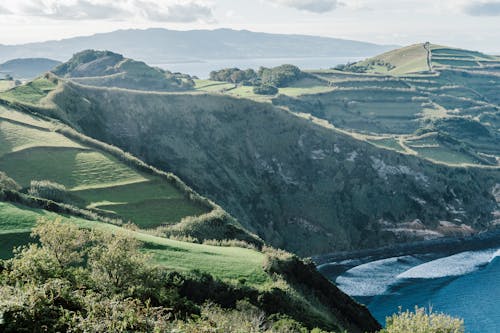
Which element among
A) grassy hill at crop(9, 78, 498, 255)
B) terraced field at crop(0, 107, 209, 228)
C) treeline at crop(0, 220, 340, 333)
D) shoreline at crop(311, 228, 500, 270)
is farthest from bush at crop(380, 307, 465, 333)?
grassy hill at crop(9, 78, 498, 255)

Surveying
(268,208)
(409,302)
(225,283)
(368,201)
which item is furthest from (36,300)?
(368,201)

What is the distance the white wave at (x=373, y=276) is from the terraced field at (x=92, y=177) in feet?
119

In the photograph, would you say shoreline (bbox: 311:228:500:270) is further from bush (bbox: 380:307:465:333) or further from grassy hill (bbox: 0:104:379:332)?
bush (bbox: 380:307:465:333)

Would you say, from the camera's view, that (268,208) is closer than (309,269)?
No

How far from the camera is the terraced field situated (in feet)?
220

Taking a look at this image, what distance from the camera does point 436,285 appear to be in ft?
310

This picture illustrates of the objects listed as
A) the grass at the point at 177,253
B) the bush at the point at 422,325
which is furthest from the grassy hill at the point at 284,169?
the bush at the point at 422,325

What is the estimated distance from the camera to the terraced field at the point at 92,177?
220 ft

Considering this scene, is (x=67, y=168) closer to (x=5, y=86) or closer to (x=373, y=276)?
(x=373, y=276)

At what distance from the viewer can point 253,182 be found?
393 feet

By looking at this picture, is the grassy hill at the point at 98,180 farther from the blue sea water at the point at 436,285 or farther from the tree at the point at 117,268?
the blue sea water at the point at 436,285

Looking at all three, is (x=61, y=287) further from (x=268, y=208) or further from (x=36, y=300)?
(x=268, y=208)

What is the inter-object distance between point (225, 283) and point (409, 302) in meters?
53.0

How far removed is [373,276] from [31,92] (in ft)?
280
